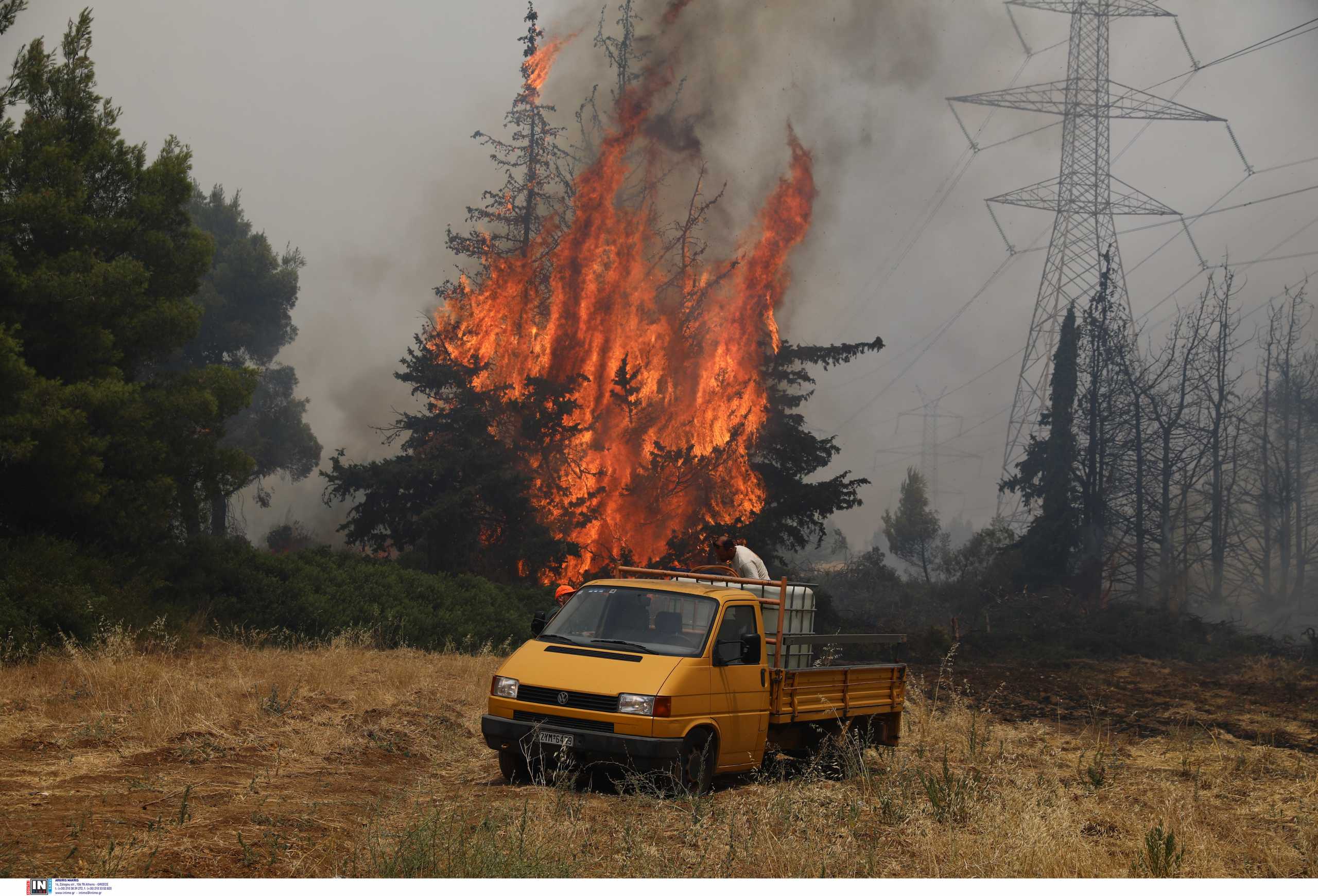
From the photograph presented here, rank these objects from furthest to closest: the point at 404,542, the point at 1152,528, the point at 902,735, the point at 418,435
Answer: the point at 1152,528 → the point at 418,435 → the point at 404,542 → the point at 902,735

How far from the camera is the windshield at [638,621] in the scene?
11.4 meters

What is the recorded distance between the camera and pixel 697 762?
10.6 meters

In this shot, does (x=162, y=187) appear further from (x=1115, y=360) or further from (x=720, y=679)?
(x=1115, y=360)

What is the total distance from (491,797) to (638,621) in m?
Result: 2.41

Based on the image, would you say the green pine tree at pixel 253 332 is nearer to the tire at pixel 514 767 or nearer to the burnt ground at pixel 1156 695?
the burnt ground at pixel 1156 695

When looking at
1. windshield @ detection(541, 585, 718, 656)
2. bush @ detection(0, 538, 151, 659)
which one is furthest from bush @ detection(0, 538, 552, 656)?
windshield @ detection(541, 585, 718, 656)

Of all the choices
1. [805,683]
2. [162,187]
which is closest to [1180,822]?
[805,683]

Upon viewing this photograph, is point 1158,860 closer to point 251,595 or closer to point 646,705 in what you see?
point 646,705

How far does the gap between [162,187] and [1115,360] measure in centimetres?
4580

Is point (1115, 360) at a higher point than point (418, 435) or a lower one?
higher

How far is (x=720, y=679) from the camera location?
11.1 meters

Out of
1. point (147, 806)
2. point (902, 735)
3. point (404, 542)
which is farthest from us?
point (404, 542)

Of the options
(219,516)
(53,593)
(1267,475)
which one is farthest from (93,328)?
(1267,475)

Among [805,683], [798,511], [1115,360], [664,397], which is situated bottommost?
[805,683]
